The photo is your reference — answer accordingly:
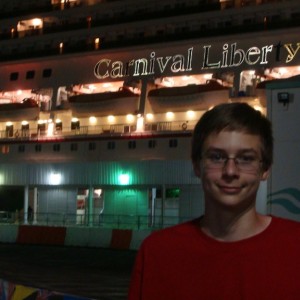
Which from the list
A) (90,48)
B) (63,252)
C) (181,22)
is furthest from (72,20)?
(63,252)

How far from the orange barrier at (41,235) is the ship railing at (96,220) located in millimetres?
3177

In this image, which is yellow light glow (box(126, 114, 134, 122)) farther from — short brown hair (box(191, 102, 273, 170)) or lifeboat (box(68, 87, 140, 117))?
short brown hair (box(191, 102, 273, 170))

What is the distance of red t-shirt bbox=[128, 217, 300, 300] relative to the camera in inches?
114

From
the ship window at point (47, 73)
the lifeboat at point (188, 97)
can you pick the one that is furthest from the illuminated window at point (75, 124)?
the lifeboat at point (188, 97)

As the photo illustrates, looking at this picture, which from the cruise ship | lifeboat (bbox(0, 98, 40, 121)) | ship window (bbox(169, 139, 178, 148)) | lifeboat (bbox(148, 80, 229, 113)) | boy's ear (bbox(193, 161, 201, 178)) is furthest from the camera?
lifeboat (bbox(0, 98, 40, 121))

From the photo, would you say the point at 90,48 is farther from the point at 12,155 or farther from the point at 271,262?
the point at 271,262

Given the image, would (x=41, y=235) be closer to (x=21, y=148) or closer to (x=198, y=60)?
(x=21, y=148)

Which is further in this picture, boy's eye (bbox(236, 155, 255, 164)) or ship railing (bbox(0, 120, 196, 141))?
ship railing (bbox(0, 120, 196, 141))

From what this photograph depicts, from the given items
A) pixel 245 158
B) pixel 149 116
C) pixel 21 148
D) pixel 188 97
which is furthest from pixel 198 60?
pixel 245 158

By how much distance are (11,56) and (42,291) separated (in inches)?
2428

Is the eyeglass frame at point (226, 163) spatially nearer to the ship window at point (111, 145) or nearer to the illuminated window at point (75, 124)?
the ship window at point (111, 145)

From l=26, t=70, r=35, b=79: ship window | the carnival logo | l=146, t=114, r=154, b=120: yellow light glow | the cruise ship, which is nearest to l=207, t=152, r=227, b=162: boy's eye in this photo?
the cruise ship

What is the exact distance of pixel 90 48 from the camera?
2496 inches

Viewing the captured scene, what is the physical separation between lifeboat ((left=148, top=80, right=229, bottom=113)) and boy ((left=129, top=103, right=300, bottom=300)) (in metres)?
53.3
